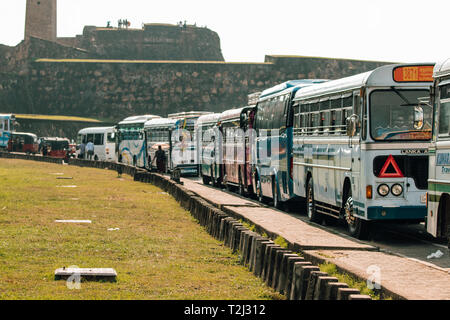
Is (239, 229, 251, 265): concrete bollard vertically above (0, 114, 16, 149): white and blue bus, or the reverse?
(0, 114, 16, 149): white and blue bus

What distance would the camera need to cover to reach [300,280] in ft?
29.2

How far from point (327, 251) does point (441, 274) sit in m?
2.16

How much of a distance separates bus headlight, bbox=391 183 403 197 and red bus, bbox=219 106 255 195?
12236mm

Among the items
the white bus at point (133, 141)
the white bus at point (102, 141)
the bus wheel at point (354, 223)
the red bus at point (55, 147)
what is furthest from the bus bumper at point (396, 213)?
the red bus at point (55, 147)

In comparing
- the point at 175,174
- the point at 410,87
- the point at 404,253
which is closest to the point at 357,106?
the point at 410,87

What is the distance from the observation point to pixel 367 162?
47.5 feet

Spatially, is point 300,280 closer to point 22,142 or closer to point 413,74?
point 413,74

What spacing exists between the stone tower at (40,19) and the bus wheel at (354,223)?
9108 cm

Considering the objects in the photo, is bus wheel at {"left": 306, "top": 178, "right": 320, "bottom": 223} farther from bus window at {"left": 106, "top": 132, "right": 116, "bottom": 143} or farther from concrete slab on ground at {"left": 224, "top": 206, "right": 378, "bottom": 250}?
bus window at {"left": 106, "top": 132, "right": 116, "bottom": 143}

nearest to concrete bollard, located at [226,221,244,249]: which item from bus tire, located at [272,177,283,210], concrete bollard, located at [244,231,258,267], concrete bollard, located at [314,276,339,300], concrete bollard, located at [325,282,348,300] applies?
concrete bollard, located at [244,231,258,267]

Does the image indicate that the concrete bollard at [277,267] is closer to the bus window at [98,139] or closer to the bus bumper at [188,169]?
the bus bumper at [188,169]

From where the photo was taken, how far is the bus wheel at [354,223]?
15141 millimetres

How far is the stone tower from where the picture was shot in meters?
104
